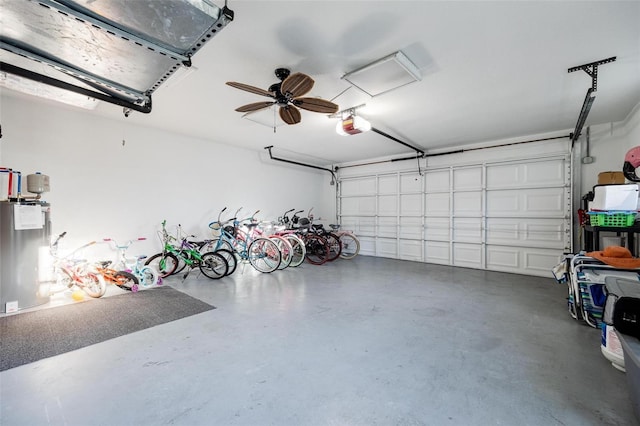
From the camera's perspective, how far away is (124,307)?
2.98 metres

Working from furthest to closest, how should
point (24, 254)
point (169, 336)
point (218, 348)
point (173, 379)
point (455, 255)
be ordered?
point (455, 255) < point (24, 254) < point (169, 336) < point (218, 348) < point (173, 379)

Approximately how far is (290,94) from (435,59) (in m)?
1.38

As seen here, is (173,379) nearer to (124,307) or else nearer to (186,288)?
(124,307)

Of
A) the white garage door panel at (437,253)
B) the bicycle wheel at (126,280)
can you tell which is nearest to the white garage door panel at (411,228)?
the white garage door panel at (437,253)

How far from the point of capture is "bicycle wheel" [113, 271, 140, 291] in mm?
3492

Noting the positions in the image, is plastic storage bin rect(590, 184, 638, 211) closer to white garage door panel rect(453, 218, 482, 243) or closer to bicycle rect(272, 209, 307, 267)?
white garage door panel rect(453, 218, 482, 243)

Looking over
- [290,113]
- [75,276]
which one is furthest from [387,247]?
[75,276]

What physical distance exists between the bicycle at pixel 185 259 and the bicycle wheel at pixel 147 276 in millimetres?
373

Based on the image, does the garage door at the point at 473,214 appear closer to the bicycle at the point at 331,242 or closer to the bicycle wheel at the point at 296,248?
the bicycle at the point at 331,242

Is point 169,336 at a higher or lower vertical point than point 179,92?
lower

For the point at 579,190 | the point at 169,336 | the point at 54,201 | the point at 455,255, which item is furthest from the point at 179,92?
the point at 579,190

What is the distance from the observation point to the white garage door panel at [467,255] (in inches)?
207

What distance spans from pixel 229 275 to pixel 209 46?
3.49m

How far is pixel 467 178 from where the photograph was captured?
17.8 feet
